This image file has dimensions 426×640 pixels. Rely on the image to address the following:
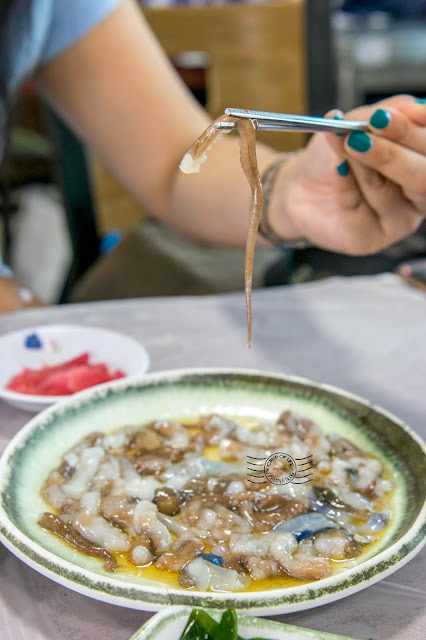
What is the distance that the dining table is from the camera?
0.54 meters

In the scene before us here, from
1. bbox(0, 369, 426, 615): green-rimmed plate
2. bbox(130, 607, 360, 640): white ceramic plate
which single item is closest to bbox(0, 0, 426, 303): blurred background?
bbox(0, 369, 426, 615): green-rimmed plate

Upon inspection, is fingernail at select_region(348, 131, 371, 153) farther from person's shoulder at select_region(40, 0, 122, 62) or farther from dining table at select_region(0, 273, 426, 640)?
person's shoulder at select_region(40, 0, 122, 62)

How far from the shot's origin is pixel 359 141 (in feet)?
2.60

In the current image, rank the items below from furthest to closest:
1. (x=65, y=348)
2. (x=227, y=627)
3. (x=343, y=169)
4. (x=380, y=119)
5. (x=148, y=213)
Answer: (x=148, y=213) → (x=65, y=348) → (x=343, y=169) → (x=380, y=119) → (x=227, y=627)

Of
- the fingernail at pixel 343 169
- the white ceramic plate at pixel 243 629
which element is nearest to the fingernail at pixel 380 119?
the fingernail at pixel 343 169

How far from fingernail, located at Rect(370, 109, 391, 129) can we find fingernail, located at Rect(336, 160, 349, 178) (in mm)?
127

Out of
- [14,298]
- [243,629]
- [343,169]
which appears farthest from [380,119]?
[14,298]

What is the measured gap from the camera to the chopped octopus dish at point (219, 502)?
22.4 inches

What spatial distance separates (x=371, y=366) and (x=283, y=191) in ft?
1.06

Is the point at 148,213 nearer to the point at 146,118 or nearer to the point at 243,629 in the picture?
the point at 146,118

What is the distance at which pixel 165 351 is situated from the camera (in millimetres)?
1080

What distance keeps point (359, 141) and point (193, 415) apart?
385 millimetres

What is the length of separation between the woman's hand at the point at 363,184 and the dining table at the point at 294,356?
0.16 meters

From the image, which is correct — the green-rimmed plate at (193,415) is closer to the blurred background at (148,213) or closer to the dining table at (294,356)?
the dining table at (294,356)
